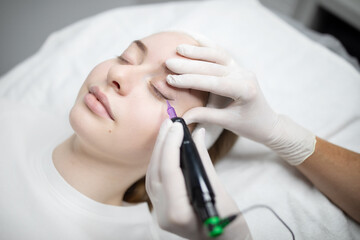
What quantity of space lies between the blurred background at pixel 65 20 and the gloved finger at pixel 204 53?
93 cm

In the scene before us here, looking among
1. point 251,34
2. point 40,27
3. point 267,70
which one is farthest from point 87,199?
point 40,27

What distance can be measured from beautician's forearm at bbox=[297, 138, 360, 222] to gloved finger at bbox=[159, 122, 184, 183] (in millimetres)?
580

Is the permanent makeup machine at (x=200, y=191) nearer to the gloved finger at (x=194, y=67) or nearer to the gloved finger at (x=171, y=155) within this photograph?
the gloved finger at (x=171, y=155)

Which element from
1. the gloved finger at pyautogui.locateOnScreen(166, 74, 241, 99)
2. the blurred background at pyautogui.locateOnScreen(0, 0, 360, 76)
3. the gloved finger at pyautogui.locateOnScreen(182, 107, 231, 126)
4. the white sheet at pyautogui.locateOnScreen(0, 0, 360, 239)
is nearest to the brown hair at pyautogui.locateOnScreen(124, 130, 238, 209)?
the white sheet at pyautogui.locateOnScreen(0, 0, 360, 239)

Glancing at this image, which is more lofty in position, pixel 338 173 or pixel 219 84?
pixel 219 84

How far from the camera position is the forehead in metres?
0.94

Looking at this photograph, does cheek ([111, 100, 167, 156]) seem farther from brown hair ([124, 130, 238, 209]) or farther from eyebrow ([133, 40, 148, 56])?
brown hair ([124, 130, 238, 209])

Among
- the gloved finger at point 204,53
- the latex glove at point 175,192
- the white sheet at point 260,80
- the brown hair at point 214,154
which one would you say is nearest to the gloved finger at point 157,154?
the latex glove at point 175,192

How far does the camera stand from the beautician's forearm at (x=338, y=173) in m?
1.06

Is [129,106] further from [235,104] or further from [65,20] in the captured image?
[65,20]

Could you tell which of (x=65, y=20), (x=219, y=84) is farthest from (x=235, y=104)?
(x=65, y=20)

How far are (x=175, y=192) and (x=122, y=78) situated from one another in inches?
14.9

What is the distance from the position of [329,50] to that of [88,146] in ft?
4.40

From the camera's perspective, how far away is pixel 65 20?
219cm
